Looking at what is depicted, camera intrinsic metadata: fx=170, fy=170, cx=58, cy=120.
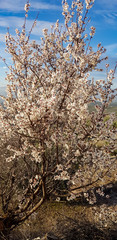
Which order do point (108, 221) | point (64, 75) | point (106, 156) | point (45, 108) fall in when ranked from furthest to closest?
point (108, 221) < point (106, 156) < point (64, 75) < point (45, 108)

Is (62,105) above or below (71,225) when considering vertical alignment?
above

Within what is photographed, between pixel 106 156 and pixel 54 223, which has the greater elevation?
pixel 106 156

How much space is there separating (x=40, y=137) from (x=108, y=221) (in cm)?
576

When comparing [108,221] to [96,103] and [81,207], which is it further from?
[96,103]

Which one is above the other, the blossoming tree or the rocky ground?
the blossoming tree

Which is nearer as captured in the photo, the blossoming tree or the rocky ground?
the blossoming tree

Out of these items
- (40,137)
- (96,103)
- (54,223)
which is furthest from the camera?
(54,223)

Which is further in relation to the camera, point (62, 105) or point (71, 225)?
point (71, 225)

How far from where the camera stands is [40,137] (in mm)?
3740

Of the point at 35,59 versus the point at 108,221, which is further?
the point at 108,221

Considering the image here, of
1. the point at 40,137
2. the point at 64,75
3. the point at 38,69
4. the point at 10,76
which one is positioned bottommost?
the point at 40,137

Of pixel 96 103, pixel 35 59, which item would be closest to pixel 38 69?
pixel 35 59

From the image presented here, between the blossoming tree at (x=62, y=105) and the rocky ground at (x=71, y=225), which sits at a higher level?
the blossoming tree at (x=62, y=105)

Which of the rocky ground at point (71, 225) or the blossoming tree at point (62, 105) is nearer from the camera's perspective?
the blossoming tree at point (62, 105)
